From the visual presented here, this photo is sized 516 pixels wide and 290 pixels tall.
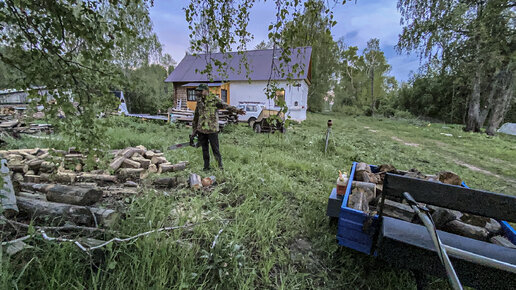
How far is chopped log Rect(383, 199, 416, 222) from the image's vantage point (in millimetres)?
2424

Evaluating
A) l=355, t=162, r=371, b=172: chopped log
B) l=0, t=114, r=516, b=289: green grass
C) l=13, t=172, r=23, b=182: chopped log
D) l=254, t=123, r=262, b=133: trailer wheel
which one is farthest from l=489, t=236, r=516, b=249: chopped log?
l=254, t=123, r=262, b=133: trailer wheel

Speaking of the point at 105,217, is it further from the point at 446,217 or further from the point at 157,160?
the point at 446,217

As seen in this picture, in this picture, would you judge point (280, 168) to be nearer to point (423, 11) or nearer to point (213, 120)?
point (213, 120)

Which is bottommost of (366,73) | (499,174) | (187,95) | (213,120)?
(499,174)

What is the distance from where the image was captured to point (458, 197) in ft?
5.59

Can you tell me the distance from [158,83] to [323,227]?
89.6 ft

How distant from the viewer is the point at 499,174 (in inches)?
261

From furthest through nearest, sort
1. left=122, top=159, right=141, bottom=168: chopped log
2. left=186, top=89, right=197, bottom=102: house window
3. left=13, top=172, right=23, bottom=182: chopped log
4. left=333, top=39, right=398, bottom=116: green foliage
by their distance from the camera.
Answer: left=333, top=39, right=398, bottom=116: green foliage < left=186, top=89, right=197, bottom=102: house window < left=122, top=159, right=141, bottom=168: chopped log < left=13, top=172, right=23, bottom=182: chopped log

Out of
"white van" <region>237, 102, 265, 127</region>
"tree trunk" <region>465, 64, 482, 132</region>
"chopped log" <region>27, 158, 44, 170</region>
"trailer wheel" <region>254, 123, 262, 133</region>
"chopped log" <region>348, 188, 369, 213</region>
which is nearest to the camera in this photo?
"chopped log" <region>348, 188, 369, 213</region>

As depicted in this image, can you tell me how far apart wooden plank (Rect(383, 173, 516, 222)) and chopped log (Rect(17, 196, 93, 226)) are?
114 inches

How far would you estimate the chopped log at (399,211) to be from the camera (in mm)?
2424

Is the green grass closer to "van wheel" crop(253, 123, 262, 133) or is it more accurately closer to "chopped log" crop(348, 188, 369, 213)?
"chopped log" crop(348, 188, 369, 213)

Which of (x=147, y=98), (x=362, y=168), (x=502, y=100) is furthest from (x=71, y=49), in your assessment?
(x=147, y=98)

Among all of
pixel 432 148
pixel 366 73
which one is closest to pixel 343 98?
pixel 366 73
